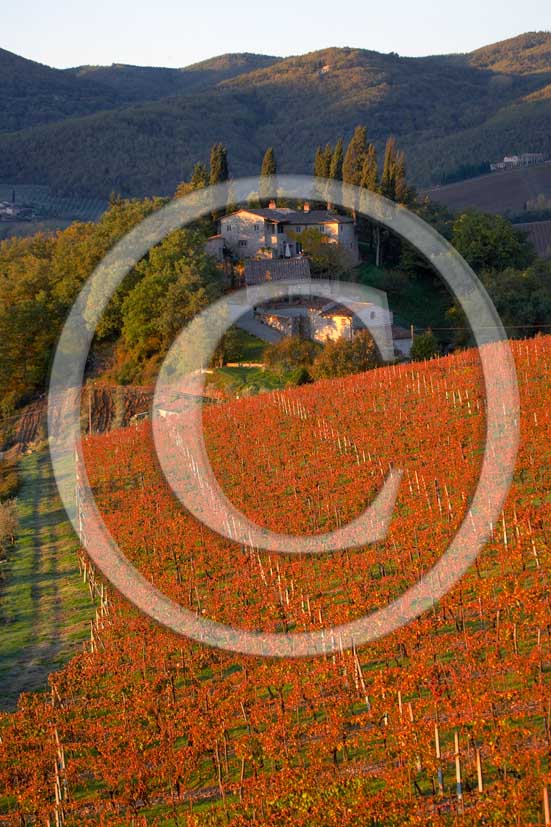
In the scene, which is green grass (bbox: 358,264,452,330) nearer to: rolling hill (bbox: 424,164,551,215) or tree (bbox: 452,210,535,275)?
tree (bbox: 452,210,535,275)

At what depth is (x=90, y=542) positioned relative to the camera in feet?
94.4

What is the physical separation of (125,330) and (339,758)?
41656mm

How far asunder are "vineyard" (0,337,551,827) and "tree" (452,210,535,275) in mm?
33474

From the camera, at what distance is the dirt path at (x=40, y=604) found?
21266mm

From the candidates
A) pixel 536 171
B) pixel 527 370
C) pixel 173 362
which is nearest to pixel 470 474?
pixel 527 370

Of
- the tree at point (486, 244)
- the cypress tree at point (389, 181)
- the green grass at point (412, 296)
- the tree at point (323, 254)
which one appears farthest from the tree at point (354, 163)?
the tree at point (323, 254)

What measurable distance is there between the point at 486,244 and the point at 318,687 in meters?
48.7

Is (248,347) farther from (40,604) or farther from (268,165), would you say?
(40,604)

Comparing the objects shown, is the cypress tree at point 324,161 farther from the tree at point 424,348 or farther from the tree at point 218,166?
the tree at point 424,348

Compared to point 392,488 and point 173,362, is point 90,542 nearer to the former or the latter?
point 392,488

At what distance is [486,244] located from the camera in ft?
205

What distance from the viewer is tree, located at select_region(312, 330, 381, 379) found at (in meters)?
46.0

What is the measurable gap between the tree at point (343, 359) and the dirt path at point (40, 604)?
47.7 feet

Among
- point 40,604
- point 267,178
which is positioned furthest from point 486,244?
point 40,604
